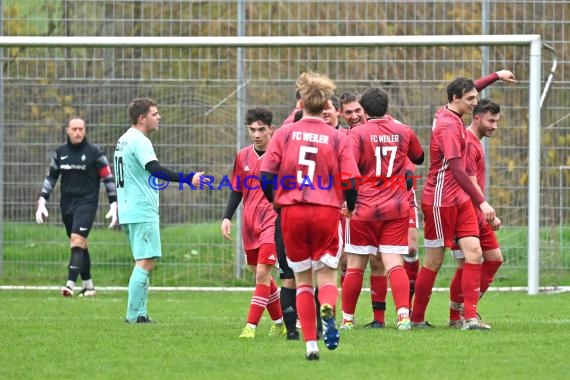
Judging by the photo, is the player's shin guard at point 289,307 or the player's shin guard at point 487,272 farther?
the player's shin guard at point 487,272

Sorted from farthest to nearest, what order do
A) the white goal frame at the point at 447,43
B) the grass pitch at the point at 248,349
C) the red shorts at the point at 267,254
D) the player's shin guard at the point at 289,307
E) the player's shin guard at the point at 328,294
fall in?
the white goal frame at the point at 447,43 < the red shorts at the point at 267,254 < the player's shin guard at the point at 289,307 < the player's shin guard at the point at 328,294 < the grass pitch at the point at 248,349

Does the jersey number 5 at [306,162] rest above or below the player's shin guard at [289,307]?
above

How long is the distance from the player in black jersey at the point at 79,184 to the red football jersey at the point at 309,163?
22.6ft

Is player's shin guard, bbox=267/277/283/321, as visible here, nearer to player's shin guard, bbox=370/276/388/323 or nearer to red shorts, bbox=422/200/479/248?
player's shin guard, bbox=370/276/388/323

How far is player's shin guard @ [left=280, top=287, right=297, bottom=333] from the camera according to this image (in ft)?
29.7

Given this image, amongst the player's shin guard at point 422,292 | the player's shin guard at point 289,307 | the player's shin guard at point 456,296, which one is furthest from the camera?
the player's shin guard at point 456,296

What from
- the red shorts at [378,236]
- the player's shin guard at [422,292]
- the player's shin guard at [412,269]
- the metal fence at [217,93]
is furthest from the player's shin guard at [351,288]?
the metal fence at [217,93]

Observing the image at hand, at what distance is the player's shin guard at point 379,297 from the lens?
10.4m

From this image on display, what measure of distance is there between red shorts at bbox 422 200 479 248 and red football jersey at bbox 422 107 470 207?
51 millimetres

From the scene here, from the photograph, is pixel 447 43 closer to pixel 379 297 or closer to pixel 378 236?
pixel 379 297

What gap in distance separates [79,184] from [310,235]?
7.31 m

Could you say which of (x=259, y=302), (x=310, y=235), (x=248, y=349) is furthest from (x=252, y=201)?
(x=310, y=235)

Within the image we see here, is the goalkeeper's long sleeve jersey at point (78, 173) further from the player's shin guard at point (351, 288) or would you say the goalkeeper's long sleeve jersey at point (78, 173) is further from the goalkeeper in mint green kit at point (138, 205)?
the player's shin guard at point (351, 288)

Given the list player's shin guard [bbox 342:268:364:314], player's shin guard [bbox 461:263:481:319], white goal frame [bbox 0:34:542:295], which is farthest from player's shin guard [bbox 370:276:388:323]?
white goal frame [bbox 0:34:542:295]
